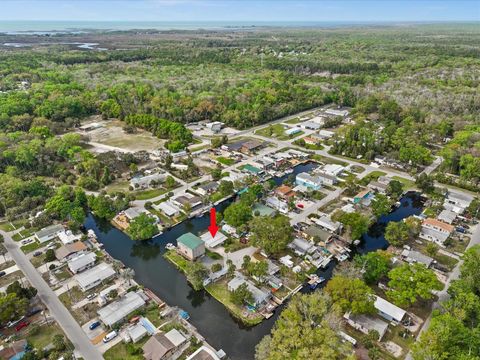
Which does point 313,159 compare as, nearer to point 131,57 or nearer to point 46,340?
point 46,340

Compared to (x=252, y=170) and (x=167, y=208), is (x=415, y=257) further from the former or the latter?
(x=167, y=208)

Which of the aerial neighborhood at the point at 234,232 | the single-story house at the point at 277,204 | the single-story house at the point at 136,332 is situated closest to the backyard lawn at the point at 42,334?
the aerial neighborhood at the point at 234,232

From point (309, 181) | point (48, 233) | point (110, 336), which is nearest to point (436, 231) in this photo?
point (309, 181)

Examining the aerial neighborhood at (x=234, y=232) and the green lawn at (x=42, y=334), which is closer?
the green lawn at (x=42, y=334)

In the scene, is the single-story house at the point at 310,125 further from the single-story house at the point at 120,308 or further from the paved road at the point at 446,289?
the single-story house at the point at 120,308

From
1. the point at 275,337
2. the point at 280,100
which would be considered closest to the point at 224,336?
the point at 275,337
